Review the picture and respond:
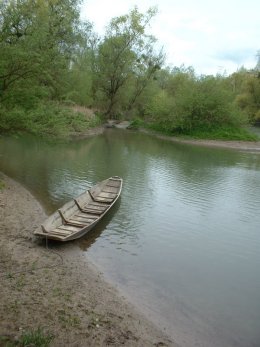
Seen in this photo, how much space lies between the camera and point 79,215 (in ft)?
41.9

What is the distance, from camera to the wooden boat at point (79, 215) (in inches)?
420

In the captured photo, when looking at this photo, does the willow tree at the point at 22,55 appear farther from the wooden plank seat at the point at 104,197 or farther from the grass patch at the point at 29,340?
the grass patch at the point at 29,340

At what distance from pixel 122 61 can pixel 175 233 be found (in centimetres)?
4197

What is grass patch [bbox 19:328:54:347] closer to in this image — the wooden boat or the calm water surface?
the calm water surface

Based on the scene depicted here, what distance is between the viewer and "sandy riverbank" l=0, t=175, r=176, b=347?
6.38 m

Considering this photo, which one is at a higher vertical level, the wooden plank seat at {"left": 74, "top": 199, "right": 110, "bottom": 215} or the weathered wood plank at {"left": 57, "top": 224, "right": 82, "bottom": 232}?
the weathered wood plank at {"left": 57, "top": 224, "right": 82, "bottom": 232}

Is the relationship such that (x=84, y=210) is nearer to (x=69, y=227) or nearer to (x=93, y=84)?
(x=69, y=227)

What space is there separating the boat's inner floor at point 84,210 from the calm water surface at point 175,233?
55 cm

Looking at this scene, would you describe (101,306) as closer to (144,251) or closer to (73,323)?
(73,323)

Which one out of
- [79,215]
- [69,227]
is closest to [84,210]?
[79,215]

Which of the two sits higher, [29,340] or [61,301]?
[29,340]

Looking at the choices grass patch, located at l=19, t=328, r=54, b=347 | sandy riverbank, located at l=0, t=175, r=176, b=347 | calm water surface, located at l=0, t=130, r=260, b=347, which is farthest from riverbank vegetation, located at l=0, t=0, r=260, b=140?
grass patch, located at l=19, t=328, r=54, b=347

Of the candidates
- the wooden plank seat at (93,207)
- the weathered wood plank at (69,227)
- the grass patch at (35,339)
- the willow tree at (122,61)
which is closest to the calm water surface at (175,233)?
the weathered wood plank at (69,227)

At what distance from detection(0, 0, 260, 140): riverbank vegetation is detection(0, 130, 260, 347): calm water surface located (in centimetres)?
330
